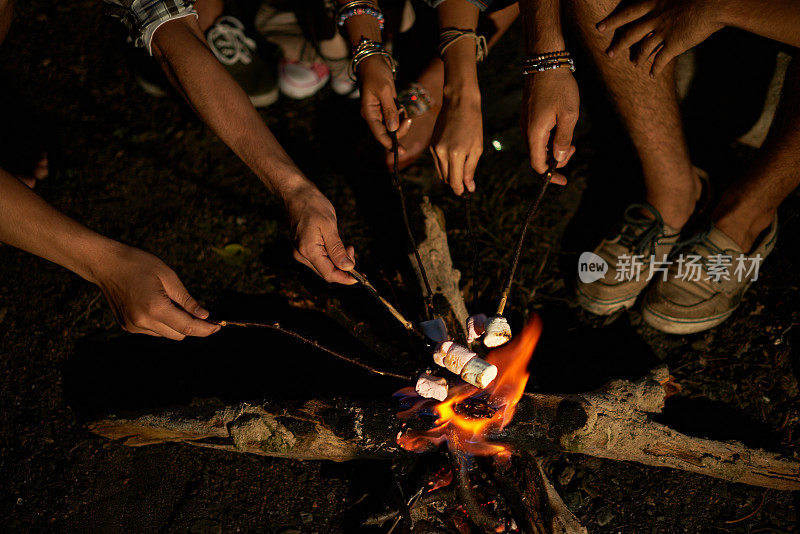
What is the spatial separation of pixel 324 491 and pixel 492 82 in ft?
10.6

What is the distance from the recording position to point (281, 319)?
3.06m

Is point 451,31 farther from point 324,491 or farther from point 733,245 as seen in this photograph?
point 324,491

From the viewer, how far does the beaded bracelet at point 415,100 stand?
337cm

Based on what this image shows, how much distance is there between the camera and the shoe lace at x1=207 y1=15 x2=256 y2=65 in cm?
367

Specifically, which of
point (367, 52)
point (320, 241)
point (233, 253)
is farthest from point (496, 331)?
point (233, 253)

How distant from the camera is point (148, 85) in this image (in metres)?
4.07

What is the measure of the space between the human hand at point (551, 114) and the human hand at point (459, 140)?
245 millimetres

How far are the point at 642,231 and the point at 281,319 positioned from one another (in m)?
2.17

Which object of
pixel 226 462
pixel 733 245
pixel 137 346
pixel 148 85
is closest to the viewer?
pixel 226 462

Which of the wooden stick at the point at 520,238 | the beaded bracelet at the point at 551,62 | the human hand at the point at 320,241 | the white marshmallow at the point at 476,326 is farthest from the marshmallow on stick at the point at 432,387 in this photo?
the beaded bracelet at the point at 551,62

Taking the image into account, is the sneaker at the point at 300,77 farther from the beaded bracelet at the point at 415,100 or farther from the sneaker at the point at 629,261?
the sneaker at the point at 629,261

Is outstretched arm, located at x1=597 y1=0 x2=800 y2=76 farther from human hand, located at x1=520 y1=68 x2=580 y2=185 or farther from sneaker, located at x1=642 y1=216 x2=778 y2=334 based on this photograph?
sneaker, located at x1=642 y1=216 x2=778 y2=334

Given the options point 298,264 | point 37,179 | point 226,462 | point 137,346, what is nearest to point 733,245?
point 298,264

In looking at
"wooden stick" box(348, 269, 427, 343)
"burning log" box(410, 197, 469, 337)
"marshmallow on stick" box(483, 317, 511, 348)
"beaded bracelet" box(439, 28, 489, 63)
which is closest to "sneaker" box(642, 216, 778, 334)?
"burning log" box(410, 197, 469, 337)
